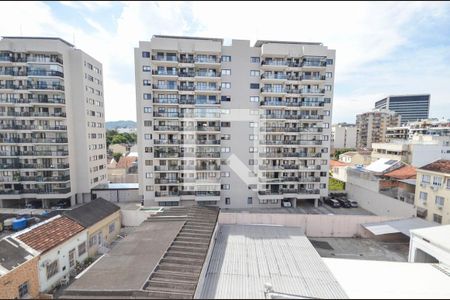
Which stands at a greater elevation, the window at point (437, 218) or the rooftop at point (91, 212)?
the rooftop at point (91, 212)

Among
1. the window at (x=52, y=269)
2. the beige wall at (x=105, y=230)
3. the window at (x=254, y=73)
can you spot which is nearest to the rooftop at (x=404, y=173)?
the window at (x=254, y=73)

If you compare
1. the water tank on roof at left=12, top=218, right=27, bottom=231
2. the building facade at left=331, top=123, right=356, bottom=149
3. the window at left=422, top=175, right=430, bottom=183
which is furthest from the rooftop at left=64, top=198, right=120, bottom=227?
the building facade at left=331, top=123, right=356, bottom=149

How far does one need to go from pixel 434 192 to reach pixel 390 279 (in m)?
17.0

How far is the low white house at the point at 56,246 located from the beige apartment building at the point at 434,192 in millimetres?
37152

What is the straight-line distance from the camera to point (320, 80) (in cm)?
3319

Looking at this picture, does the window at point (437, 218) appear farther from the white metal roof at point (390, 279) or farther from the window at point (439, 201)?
the white metal roof at point (390, 279)

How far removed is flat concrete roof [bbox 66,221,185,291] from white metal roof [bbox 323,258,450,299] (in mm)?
12628

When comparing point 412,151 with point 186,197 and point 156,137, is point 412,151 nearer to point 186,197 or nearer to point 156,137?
point 186,197

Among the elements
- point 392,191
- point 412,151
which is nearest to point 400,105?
point 412,151

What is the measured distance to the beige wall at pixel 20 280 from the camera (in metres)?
13.3

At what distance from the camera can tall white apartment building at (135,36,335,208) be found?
102 ft

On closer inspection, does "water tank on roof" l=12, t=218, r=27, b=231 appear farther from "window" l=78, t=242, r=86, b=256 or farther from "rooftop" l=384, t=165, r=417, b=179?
"rooftop" l=384, t=165, r=417, b=179

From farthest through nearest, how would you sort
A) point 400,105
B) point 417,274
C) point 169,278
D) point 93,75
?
1. point 400,105
2. point 93,75
3. point 417,274
4. point 169,278

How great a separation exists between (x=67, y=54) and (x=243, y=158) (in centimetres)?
3067
